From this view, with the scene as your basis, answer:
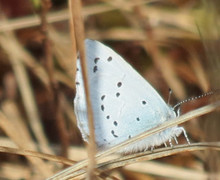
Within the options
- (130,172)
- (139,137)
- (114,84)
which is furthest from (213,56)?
(130,172)

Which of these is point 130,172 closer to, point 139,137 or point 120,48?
point 120,48

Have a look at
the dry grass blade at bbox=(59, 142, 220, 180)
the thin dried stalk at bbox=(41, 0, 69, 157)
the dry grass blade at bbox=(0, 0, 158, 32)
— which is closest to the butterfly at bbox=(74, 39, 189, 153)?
the dry grass blade at bbox=(59, 142, 220, 180)

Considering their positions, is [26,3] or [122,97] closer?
[122,97]

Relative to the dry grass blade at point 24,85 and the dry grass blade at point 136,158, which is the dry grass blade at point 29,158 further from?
the dry grass blade at point 24,85

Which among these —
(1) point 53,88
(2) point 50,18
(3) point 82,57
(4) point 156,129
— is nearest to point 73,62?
(2) point 50,18

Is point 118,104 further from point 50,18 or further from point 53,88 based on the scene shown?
point 50,18

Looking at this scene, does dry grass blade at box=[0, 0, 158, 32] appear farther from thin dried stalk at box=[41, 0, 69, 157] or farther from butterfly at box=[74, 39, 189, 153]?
butterfly at box=[74, 39, 189, 153]

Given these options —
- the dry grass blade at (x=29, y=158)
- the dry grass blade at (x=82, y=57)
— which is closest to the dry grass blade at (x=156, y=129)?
the dry grass blade at (x=82, y=57)
